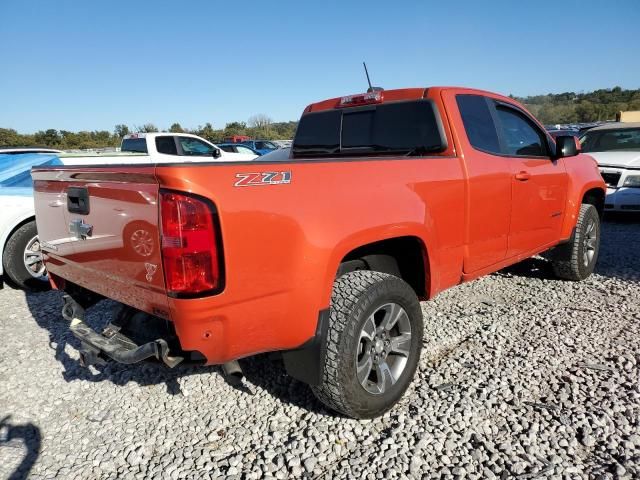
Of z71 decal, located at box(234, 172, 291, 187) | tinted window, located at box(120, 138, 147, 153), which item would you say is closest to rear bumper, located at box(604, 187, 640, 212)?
z71 decal, located at box(234, 172, 291, 187)

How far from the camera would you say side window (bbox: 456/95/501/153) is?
10.9ft

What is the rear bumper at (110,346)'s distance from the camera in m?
2.02

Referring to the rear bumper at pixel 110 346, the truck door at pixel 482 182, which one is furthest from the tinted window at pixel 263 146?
the rear bumper at pixel 110 346

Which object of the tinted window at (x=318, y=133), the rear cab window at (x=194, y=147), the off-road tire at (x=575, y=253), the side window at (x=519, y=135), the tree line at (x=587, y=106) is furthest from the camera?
the tree line at (x=587, y=106)

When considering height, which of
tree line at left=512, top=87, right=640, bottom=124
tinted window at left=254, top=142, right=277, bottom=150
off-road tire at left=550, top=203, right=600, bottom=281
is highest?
tree line at left=512, top=87, right=640, bottom=124

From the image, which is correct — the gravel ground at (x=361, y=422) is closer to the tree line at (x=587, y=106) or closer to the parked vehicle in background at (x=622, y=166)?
the parked vehicle in background at (x=622, y=166)

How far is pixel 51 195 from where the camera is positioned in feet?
8.53

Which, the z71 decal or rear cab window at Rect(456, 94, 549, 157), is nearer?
the z71 decal

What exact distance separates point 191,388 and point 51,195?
146 cm

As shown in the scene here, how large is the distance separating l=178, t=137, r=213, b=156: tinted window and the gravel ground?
820 cm

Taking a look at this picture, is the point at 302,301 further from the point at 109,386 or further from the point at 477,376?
the point at 109,386

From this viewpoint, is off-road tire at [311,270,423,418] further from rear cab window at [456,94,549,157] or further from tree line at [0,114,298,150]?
tree line at [0,114,298,150]

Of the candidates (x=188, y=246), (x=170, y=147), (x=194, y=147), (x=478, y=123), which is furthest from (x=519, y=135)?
(x=194, y=147)

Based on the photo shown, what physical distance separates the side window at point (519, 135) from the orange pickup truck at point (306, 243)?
14 cm
